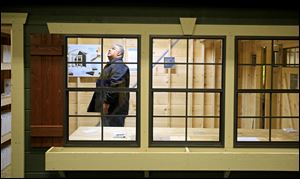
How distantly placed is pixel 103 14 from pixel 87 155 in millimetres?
1517

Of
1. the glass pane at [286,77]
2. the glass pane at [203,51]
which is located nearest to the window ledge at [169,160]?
the glass pane at [286,77]

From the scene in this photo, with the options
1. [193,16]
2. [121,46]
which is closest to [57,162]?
[121,46]

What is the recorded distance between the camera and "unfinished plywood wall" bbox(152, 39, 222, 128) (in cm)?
532

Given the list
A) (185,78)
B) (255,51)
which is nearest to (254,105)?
(255,51)

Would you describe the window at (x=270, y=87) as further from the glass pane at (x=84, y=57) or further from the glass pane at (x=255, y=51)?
the glass pane at (x=84, y=57)

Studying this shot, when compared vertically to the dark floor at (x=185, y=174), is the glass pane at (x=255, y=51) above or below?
above

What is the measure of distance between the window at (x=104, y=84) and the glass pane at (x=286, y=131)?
5.36 feet

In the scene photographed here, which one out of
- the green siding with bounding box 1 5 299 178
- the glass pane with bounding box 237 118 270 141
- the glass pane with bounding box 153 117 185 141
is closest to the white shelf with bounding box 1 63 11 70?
the green siding with bounding box 1 5 299 178

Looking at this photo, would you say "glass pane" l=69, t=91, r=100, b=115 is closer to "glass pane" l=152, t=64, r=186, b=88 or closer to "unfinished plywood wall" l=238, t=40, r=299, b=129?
"glass pane" l=152, t=64, r=186, b=88

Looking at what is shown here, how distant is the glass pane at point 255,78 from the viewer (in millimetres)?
4944

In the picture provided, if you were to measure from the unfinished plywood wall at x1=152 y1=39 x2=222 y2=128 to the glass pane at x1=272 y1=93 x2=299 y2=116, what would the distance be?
791 mm

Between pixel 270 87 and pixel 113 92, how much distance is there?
1812 millimetres

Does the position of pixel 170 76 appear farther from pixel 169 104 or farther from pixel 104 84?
pixel 104 84

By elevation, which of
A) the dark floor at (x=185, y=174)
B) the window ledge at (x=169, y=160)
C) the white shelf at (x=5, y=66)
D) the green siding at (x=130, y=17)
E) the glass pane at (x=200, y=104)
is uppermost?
the green siding at (x=130, y=17)
